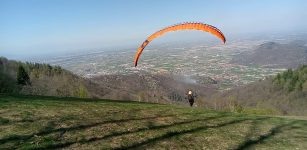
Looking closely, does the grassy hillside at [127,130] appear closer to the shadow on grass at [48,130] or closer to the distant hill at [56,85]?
the shadow on grass at [48,130]

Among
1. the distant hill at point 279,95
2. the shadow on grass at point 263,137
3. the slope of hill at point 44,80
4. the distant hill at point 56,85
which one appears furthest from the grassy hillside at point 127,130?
the distant hill at point 279,95

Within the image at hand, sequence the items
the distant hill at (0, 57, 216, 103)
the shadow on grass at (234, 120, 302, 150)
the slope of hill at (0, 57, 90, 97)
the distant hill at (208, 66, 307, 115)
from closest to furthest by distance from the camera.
Result: 1. the shadow on grass at (234, 120, 302, 150)
2. the distant hill at (0, 57, 216, 103)
3. the slope of hill at (0, 57, 90, 97)
4. the distant hill at (208, 66, 307, 115)

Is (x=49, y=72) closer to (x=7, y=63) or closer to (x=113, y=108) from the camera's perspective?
(x=7, y=63)

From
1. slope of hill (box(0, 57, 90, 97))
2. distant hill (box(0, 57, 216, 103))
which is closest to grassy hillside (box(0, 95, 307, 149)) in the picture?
distant hill (box(0, 57, 216, 103))

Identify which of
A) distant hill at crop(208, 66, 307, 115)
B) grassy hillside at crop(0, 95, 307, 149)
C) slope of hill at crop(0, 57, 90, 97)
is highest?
grassy hillside at crop(0, 95, 307, 149)

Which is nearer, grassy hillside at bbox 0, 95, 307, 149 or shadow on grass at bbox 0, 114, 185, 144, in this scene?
shadow on grass at bbox 0, 114, 185, 144

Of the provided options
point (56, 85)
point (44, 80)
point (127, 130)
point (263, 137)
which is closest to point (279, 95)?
point (56, 85)

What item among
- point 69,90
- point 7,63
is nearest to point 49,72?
point 7,63

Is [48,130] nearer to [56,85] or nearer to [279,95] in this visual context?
[56,85]

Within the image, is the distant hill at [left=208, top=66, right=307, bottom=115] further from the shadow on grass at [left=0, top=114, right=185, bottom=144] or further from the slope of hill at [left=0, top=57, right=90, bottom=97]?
the shadow on grass at [left=0, top=114, right=185, bottom=144]
